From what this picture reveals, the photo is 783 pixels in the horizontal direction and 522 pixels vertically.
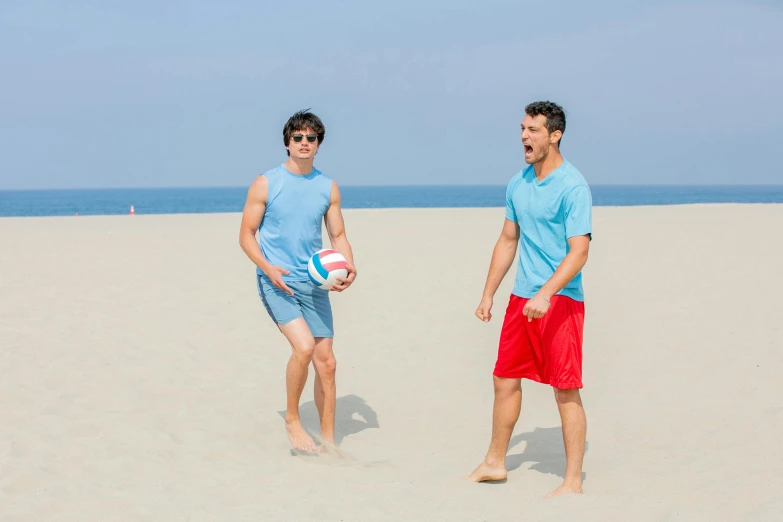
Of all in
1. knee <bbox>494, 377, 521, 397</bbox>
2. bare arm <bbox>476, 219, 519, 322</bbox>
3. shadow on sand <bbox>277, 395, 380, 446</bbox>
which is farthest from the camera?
shadow on sand <bbox>277, 395, 380, 446</bbox>

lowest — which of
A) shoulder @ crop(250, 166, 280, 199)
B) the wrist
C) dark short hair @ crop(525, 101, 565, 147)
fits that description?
the wrist

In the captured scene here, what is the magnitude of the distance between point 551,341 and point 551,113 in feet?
3.91

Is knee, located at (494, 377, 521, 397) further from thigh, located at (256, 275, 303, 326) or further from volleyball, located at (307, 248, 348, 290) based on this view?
thigh, located at (256, 275, 303, 326)

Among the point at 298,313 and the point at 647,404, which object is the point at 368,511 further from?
the point at 647,404

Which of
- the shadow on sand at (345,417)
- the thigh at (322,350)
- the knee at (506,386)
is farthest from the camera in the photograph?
the shadow on sand at (345,417)

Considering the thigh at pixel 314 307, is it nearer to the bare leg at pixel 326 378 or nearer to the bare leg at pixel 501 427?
the bare leg at pixel 326 378

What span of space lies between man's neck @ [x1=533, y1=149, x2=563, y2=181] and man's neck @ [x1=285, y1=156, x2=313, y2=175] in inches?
58.7

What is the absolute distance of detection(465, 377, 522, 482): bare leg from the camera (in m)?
4.64

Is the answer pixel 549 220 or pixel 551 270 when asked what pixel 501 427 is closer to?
pixel 551 270

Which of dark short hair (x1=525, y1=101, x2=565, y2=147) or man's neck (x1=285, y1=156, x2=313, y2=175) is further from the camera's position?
man's neck (x1=285, y1=156, x2=313, y2=175)

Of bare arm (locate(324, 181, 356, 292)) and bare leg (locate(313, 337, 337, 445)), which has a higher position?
bare arm (locate(324, 181, 356, 292))

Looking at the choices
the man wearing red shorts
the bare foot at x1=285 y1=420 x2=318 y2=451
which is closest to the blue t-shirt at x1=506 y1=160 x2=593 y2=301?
the man wearing red shorts

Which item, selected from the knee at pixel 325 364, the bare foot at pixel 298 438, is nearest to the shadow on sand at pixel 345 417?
the bare foot at pixel 298 438

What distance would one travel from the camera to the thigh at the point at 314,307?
5.14 metres
